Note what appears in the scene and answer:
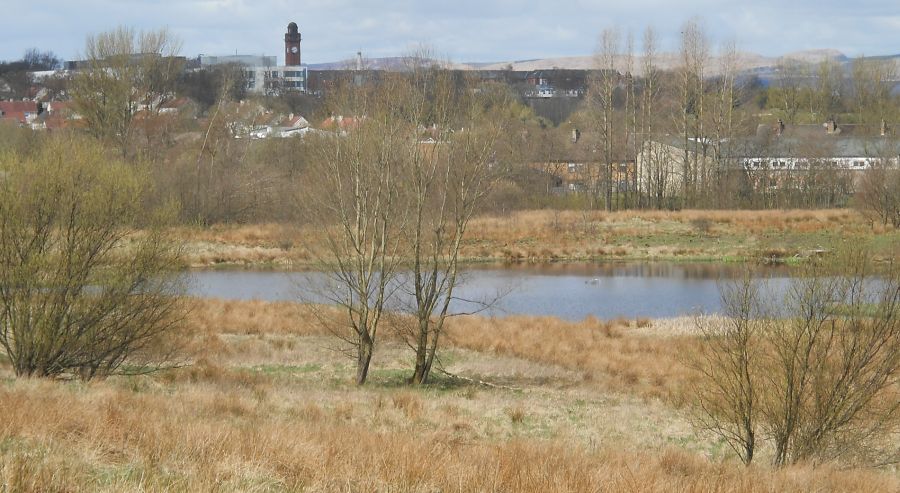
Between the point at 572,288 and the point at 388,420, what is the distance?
22.5 metres

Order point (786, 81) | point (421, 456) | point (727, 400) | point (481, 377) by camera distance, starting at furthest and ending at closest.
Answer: point (786, 81), point (481, 377), point (727, 400), point (421, 456)

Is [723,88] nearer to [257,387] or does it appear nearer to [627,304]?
[627,304]

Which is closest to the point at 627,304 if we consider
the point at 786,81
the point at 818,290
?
the point at 818,290

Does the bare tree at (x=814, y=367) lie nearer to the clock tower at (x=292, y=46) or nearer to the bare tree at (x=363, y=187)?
the bare tree at (x=363, y=187)

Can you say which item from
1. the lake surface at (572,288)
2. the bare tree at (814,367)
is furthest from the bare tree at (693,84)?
the bare tree at (814,367)

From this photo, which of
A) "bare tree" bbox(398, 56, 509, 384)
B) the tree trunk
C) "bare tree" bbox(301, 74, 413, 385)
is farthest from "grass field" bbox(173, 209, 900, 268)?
the tree trunk

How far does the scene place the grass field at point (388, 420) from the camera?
6.96 m

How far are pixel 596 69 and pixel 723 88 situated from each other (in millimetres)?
7622

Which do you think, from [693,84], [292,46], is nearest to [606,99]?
[693,84]

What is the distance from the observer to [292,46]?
151500mm

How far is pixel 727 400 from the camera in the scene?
13125mm

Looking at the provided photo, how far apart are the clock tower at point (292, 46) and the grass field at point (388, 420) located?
129808 mm

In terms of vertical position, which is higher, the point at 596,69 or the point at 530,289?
the point at 596,69

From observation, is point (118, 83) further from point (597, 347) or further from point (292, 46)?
point (292, 46)
